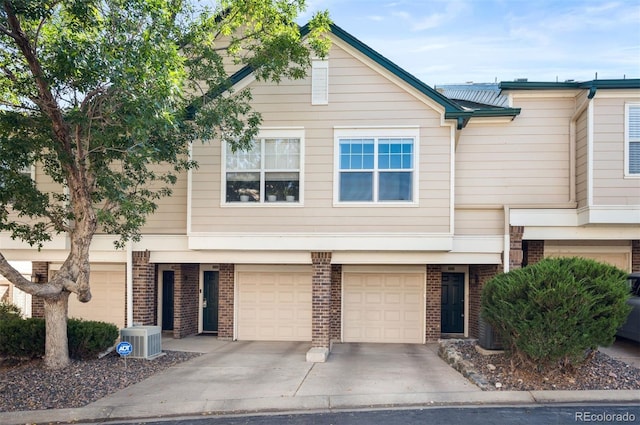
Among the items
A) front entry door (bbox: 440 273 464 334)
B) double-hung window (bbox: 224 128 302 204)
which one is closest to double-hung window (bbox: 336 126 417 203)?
double-hung window (bbox: 224 128 302 204)

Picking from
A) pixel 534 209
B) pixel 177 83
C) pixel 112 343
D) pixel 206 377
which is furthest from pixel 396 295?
pixel 177 83

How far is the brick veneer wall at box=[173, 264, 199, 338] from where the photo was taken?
1370cm

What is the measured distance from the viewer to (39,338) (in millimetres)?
9953

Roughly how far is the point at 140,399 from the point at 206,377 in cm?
154

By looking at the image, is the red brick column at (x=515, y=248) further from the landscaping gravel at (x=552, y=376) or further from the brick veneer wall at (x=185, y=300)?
the brick veneer wall at (x=185, y=300)

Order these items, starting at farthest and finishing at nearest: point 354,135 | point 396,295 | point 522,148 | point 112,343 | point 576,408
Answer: point 396,295 < point 522,148 < point 354,135 < point 112,343 < point 576,408

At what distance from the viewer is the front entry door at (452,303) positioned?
45.5 feet

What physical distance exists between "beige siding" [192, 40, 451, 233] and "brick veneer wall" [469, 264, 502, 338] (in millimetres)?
2529

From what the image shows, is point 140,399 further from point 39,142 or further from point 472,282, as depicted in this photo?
point 472,282

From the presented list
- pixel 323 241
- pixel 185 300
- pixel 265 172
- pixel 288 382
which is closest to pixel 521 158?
pixel 323 241

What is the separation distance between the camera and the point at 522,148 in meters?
12.3

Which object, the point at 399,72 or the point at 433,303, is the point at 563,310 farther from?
the point at 399,72

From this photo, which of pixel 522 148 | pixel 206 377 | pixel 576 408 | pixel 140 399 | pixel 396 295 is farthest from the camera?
pixel 396 295

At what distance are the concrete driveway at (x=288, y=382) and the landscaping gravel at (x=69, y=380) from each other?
14.4 inches
